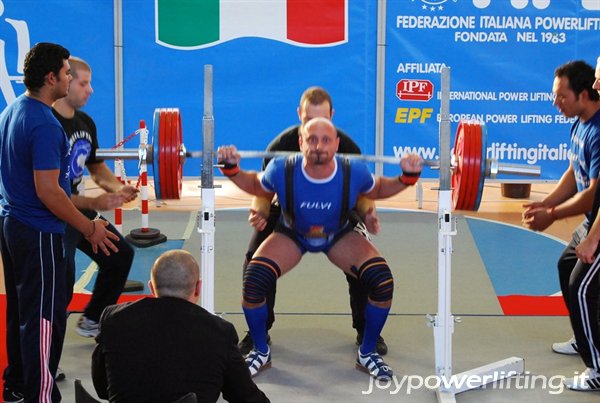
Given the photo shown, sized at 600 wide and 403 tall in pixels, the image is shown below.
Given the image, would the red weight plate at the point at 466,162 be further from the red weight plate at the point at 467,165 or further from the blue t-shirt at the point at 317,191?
the blue t-shirt at the point at 317,191

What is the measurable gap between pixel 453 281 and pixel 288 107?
296 cm

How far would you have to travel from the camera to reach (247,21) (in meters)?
7.95

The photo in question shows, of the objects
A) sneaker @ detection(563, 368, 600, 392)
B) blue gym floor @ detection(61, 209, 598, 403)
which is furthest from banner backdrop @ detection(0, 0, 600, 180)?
sneaker @ detection(563, 368, 600, 392)

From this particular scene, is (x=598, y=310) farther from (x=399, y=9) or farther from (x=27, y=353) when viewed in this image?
(x=399, y=9)

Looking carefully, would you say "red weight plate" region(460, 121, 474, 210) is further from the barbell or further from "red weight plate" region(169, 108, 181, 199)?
"red weight plate" region(169, 108, 181, 199)

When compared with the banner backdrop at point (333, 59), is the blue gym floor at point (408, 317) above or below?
below

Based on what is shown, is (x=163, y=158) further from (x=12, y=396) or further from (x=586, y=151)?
(x=586, y=151)

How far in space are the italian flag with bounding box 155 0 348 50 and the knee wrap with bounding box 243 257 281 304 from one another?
431cm

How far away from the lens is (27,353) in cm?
341

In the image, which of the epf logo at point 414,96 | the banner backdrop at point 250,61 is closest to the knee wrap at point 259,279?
the banner backdrop at point 250,61

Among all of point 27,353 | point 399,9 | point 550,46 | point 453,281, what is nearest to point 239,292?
point 453,281

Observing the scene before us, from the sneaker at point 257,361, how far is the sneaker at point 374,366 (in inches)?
17.6

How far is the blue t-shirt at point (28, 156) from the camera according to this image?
10.8ft

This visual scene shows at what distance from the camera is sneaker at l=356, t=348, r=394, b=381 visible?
403 cm
